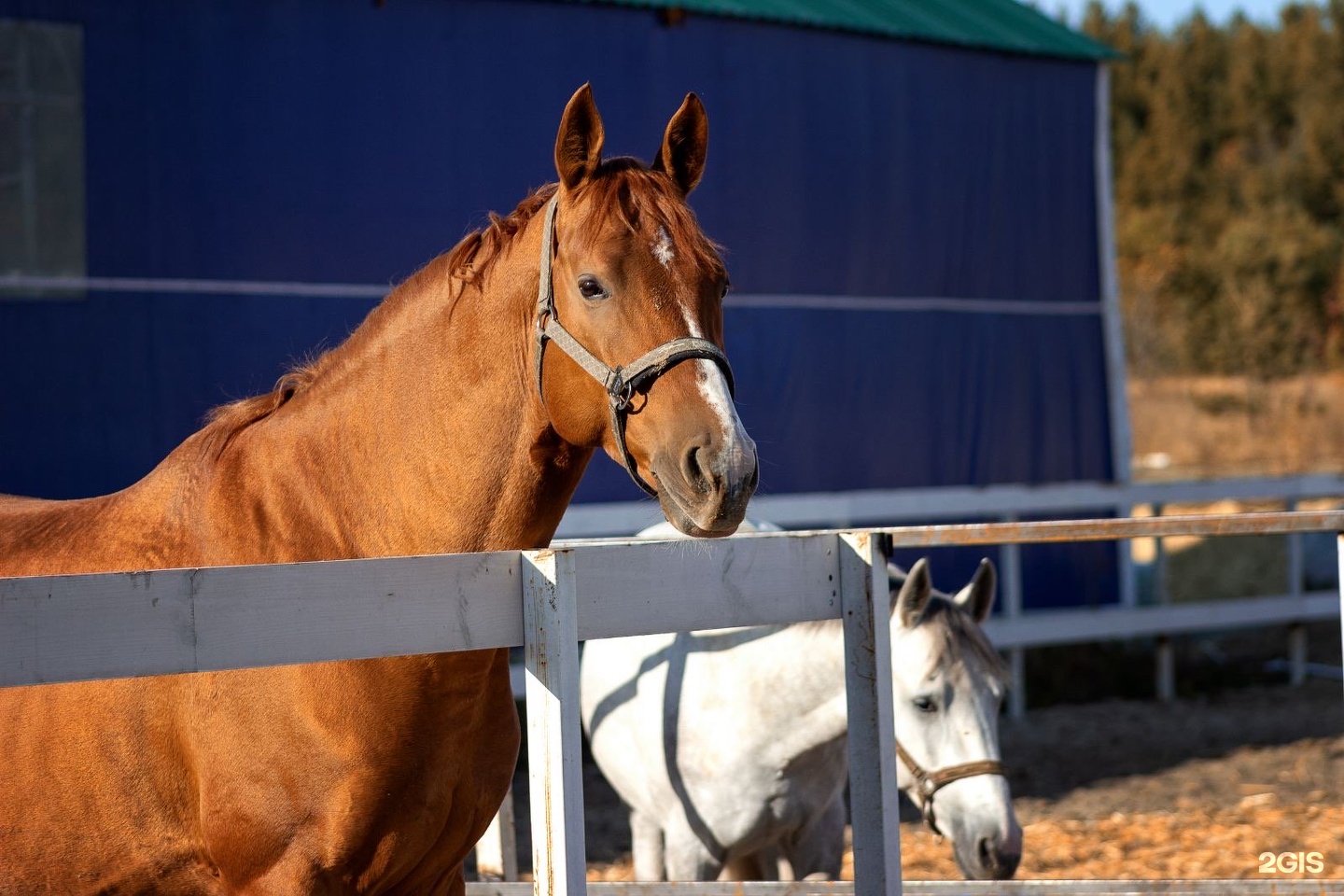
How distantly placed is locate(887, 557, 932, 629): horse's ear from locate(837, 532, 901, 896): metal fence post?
1413 millimetres

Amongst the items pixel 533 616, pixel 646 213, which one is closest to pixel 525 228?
pixel 646 213

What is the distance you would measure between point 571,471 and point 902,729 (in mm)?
1921

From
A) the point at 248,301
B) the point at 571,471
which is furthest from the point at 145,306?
the point at 571,471

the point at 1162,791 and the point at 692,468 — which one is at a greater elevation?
the point at 692,468

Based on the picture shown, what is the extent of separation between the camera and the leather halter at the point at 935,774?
3.95 m

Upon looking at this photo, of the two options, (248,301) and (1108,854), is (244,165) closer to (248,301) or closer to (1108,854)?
(248,301)

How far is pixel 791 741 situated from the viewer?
422 centimetres

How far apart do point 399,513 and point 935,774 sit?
6.96 ft

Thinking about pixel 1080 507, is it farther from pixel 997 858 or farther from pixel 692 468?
pixel 692 468

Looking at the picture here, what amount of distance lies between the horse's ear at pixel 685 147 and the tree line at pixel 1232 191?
26.1 metres

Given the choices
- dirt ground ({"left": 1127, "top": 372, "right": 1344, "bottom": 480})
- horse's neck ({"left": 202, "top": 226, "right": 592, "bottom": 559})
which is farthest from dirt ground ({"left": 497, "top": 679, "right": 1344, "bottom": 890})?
dirt ground ({"left": 1127, "top": 372, "right": 1344, "bottom": 480})

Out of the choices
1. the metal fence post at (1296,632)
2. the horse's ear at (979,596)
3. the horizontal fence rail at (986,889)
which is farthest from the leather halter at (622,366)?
the metal fence post at (1296,632)

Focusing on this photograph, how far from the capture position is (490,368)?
2561mm

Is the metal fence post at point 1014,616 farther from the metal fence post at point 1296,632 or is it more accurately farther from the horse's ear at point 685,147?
the horse's ear at point 685,147
